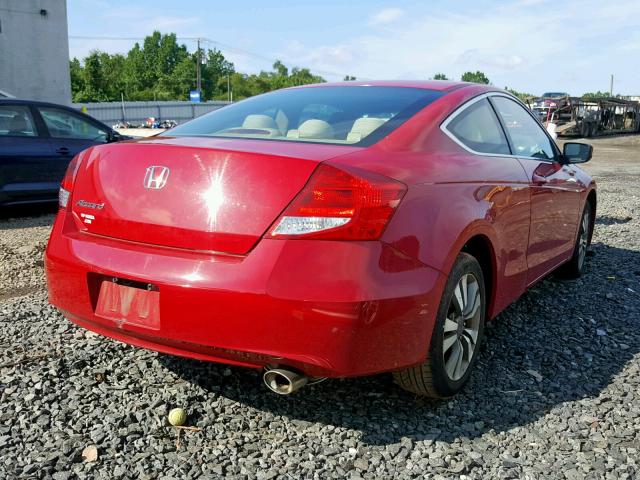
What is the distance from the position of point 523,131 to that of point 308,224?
244 cm

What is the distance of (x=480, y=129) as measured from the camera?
11.6 feet

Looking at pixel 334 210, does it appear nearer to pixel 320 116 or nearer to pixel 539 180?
pixel 320 116

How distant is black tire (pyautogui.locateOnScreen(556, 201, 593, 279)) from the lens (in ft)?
17.5

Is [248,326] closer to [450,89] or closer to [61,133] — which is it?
[450,89]

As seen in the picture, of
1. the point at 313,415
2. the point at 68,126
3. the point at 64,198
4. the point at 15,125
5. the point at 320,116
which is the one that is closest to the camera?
the point at 313,415

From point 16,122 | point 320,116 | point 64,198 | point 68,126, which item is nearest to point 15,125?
point 16,122

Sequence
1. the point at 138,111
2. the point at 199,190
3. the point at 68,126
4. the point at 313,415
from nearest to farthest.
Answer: the point at 199,190
the point at 313,415
the point at 68,126
the point at 138,111

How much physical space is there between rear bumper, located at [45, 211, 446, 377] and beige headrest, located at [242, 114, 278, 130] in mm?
984

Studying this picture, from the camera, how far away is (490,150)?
A: 355cm

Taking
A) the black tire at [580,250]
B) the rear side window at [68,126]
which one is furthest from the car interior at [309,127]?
the rear side window at [68,126]

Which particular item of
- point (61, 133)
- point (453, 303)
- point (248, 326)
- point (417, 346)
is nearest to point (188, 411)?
point (248, 326)

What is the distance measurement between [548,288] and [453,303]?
8.38 feet

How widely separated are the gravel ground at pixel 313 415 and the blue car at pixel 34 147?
3985mm

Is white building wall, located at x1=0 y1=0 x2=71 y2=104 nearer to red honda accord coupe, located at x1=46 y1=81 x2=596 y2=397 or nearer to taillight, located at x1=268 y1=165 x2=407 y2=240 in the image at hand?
red honda accord coupe, located at x1=46 y1=81 x2=596 y2=397
